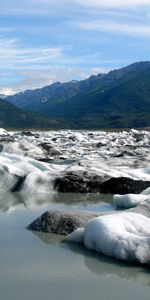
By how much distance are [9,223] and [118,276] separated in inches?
166

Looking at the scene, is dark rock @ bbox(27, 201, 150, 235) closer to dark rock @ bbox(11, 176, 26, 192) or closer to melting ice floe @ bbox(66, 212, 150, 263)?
melting ice floe @ bbox(66, 212, 150, 263)

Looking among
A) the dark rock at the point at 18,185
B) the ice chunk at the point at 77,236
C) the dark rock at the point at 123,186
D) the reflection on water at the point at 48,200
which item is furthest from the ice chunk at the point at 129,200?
A: the dark rock at the point at 18,185

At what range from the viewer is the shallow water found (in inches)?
Result: 289

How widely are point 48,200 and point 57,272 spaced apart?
24.5 ft

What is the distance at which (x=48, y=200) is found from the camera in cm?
1563

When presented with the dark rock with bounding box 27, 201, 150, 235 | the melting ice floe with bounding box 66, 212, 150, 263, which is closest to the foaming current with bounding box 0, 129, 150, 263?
the melting ice floe with bounding box 66, 212, 150, 263

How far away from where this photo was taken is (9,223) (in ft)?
38.5

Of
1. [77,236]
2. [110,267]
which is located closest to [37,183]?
[77,236]

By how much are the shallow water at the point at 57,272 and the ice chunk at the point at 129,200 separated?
3.37m

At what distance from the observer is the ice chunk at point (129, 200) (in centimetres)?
1351

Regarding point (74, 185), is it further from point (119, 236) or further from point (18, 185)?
point (119, 236)

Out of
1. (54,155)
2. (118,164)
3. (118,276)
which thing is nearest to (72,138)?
(54,155)

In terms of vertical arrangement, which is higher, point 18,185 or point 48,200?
point 18,185

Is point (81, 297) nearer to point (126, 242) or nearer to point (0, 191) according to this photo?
point (126, 242)
